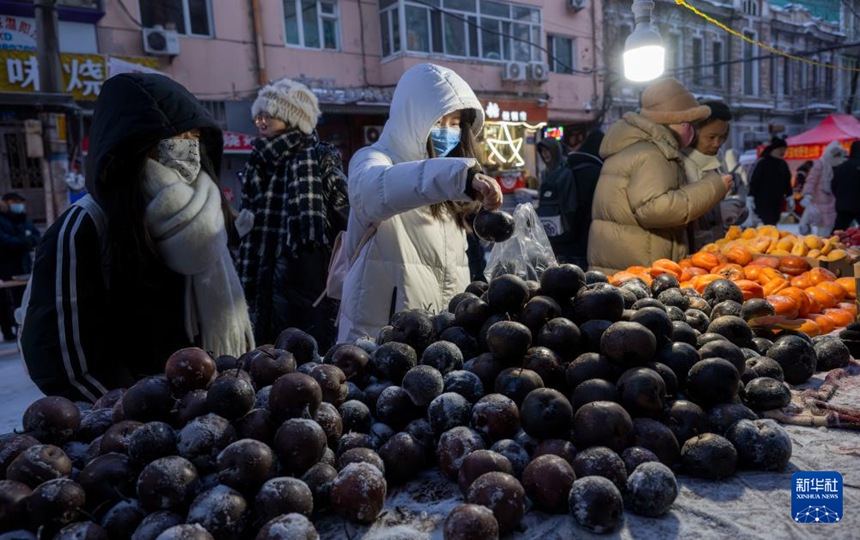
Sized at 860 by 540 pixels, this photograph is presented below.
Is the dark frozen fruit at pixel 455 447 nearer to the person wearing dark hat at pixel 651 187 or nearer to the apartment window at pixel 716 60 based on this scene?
the person wearing dark hat at pixel 651 187

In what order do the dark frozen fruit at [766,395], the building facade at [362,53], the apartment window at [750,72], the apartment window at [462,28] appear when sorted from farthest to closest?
the apartment window at [750,72] → the apartment window at [462,28] → the building facade at [362,53] → the dark frozen fruit at [766,395]

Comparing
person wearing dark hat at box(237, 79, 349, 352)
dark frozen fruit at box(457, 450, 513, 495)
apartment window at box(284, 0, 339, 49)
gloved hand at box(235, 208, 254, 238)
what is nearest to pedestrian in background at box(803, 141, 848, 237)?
person wearing dark hat at box(237, 79, 349, 352)

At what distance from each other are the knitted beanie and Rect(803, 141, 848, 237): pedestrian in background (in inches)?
354

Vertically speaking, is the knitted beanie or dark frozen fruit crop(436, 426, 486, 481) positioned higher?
the knitted beanie

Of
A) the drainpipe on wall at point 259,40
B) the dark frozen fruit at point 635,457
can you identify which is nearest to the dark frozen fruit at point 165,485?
the dark frozen fruit at point 635,457

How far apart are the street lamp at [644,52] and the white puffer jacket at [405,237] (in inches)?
152

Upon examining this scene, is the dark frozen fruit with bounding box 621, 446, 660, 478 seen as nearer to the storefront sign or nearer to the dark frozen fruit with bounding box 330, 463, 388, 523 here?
the dark frozen fruit with bounding box 330, 463, 388, 523

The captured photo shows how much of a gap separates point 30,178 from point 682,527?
12.8m

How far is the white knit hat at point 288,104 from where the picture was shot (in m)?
3.79

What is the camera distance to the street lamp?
5.79 m

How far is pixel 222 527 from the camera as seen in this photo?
1057mm

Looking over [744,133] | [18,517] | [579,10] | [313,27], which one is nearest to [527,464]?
[18,517]

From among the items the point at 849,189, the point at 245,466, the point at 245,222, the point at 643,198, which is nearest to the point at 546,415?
the point at 245,466

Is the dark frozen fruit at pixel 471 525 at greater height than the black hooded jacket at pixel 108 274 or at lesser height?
lesser
